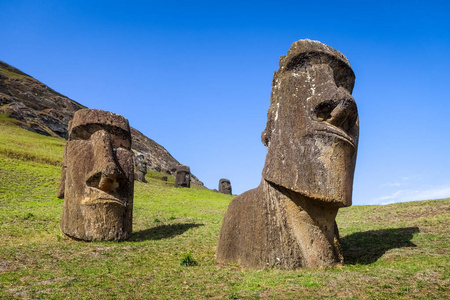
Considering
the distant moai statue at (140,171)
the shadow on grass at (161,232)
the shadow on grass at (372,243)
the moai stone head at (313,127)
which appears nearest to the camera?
the moai stone head at (313,127)

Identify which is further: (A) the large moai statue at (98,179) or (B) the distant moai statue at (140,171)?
(B) the distant moai statue at (140,171)

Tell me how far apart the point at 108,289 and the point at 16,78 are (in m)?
103

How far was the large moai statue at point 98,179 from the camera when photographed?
1195 centimetres

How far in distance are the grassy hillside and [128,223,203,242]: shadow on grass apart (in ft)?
0.12

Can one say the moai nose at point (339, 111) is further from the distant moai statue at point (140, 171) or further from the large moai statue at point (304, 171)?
the distant moai statue at point (140, 171)

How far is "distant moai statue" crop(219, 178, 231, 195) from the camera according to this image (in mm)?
49281

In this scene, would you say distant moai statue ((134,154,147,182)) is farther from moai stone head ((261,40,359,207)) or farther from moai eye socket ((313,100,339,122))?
moai eye socket ((313,100,339,122))

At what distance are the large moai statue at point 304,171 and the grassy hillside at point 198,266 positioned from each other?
478 mm

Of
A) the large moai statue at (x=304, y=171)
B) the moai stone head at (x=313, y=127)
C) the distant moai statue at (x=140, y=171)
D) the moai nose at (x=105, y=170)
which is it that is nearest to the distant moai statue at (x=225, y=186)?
the distant moai statue at (x=140, y=171)

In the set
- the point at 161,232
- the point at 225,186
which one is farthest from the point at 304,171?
the point at 225,186

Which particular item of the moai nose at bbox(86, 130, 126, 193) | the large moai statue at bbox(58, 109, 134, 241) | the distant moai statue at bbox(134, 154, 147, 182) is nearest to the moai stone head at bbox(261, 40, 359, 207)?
the moai nose at bbox(86, 130, 126, 193)

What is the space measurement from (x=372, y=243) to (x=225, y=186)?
39255 millimetres

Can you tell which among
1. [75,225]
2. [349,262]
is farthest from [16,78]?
[349,262]

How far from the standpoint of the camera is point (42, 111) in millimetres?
80000
